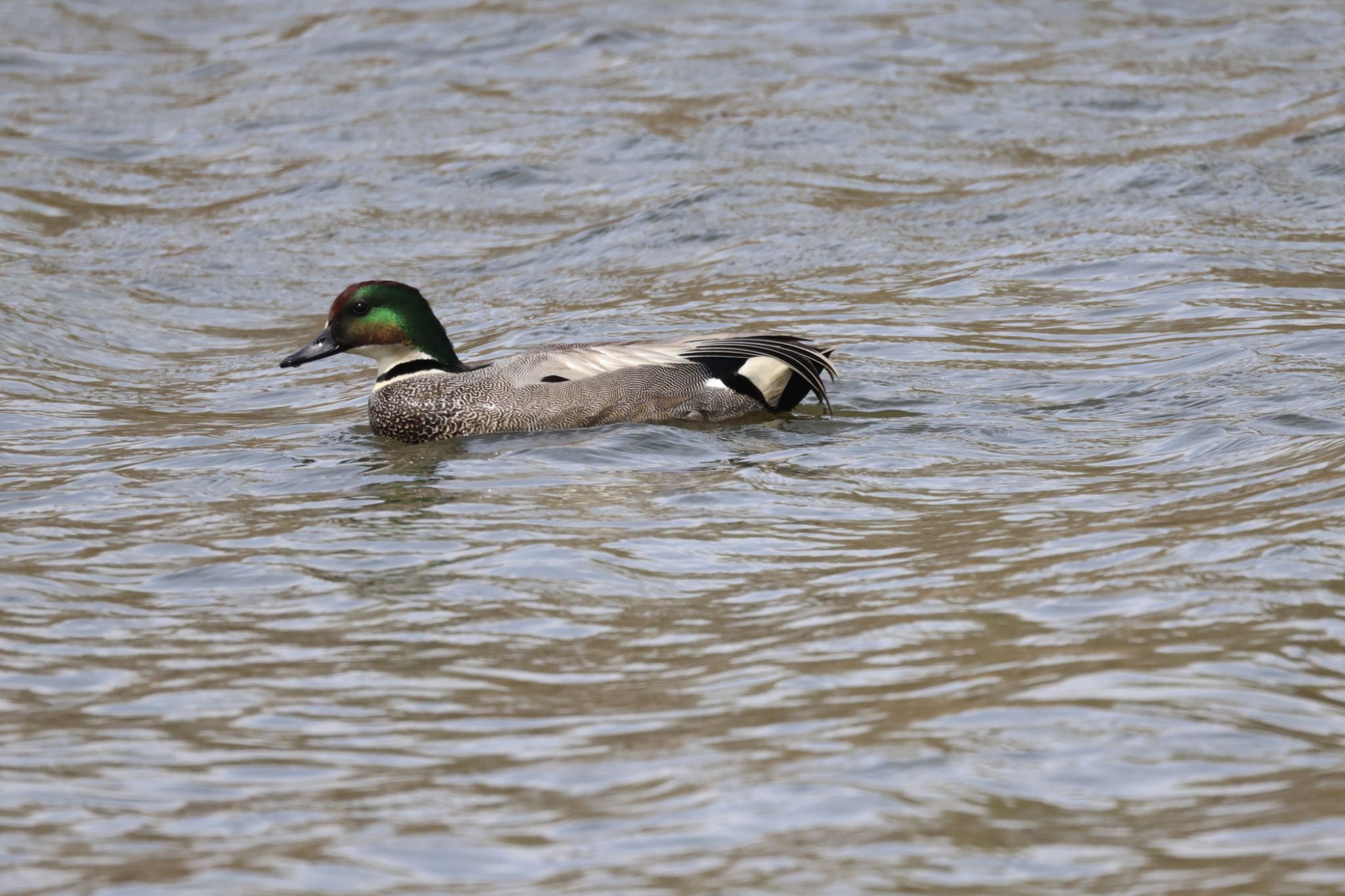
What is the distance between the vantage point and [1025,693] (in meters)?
5.55

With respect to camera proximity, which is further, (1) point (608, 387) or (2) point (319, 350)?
(2) point (319, 350)

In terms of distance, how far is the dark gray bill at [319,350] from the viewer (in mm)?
10031

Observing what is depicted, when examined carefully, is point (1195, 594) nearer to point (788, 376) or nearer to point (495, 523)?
point (495, 523)

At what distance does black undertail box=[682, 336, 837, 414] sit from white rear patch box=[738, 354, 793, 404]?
0.7 inches

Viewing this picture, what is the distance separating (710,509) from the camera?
7.89 metres

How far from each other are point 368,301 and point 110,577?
10.1 feet

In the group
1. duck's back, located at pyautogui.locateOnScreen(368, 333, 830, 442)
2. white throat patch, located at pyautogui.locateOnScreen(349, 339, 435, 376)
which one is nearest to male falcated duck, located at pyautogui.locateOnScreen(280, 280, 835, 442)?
duck's back, located at pyautogui.locateOnScreen(368, 333, 830, 442)

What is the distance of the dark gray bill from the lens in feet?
32.9

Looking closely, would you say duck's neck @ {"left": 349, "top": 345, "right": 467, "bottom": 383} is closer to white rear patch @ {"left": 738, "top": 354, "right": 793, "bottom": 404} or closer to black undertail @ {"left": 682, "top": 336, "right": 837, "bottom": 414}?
black undertail @ {"left": 682, "top": 336, "right": 837, "bottom": 414}

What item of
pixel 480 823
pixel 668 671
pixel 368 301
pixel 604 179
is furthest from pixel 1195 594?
pixel 604 179

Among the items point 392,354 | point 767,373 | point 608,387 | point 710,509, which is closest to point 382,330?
point 392,354

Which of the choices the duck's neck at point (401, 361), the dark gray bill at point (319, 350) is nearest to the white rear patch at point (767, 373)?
the duck's neck at point (401, 361)

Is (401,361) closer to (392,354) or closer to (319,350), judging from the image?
(392,354)

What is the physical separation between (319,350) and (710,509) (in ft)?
9.98
